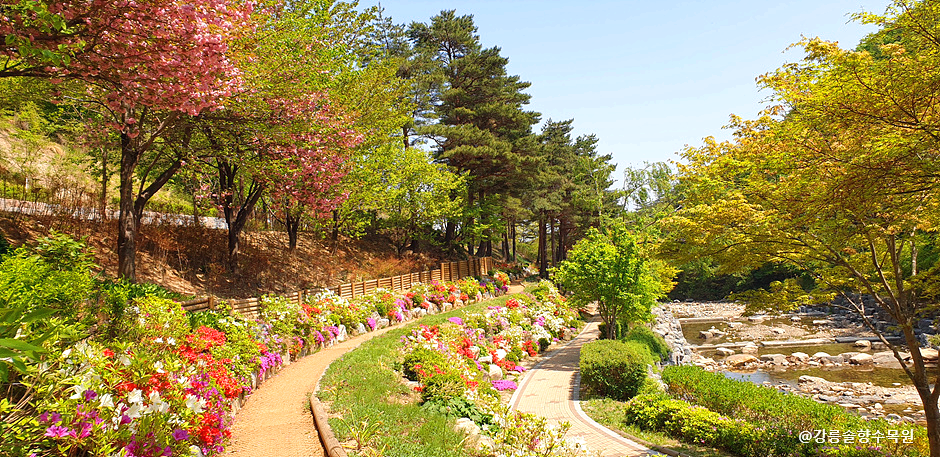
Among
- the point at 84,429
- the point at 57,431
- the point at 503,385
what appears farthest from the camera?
the point at 503,385

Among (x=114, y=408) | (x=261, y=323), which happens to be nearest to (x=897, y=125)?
(x=114, y=408)

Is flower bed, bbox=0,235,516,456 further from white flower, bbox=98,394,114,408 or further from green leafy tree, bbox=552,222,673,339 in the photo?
green leafy tree, bbox=552,222,673,339

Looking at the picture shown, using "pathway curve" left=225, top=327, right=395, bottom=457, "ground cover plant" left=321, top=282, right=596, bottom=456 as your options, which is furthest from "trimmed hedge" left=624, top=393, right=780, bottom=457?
"pathway curve" left=225, top=327, right=395, bottom=457

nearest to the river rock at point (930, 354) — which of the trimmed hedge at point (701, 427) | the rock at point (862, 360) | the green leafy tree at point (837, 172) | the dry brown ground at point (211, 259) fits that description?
the rock at point (862, 360)

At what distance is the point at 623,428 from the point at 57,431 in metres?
10.6

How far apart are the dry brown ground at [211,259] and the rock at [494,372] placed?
8.25 metres

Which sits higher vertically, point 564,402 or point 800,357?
point 564,402

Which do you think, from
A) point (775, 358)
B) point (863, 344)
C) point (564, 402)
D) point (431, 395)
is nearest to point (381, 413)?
point (431, 395)

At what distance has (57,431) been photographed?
3811 mm

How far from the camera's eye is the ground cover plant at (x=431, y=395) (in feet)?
21.8

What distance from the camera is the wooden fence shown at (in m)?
9.94

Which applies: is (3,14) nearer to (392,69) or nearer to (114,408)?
(114,408)

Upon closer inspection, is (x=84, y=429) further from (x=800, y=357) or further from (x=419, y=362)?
(x=800, y=357)

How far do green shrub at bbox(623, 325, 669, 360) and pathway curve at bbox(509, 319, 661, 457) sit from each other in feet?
8.21
